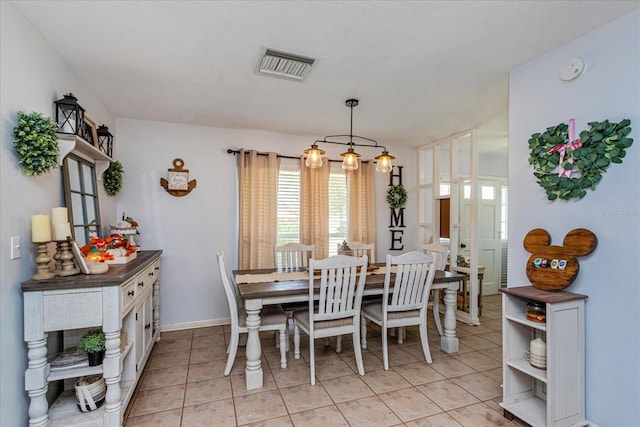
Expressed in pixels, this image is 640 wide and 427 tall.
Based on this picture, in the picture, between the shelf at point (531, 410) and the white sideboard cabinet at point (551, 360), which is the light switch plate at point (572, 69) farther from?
the shelf at point (531, 410)

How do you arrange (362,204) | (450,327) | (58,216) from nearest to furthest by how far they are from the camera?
1. (58,216)
2. (450,327)
3. (362,204)

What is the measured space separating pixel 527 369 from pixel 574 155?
1.36 m

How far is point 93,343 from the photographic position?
187 centimetres

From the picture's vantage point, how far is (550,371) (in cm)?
182

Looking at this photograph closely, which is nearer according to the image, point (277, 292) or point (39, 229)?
point (39, 229)

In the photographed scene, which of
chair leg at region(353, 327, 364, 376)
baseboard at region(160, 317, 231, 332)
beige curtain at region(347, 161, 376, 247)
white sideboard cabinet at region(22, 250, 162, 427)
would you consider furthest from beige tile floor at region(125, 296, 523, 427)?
beige curtain at region(347, 161, 376, 247)

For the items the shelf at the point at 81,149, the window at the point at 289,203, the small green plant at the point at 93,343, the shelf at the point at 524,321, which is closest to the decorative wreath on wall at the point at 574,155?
the shelf at the point at 524,321

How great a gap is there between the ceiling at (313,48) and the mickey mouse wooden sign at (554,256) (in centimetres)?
125

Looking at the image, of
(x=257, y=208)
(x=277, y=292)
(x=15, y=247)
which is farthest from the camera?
(x=257, y=208)

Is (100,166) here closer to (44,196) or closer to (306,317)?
(44,196)

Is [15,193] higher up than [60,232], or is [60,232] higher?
[15,193]

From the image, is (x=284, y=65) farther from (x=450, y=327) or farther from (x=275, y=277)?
(x=450, y=327)

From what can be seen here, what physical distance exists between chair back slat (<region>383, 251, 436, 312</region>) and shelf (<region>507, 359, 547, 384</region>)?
883 millimetres

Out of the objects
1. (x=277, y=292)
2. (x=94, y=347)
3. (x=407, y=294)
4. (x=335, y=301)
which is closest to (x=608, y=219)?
(x=407, y=294)
